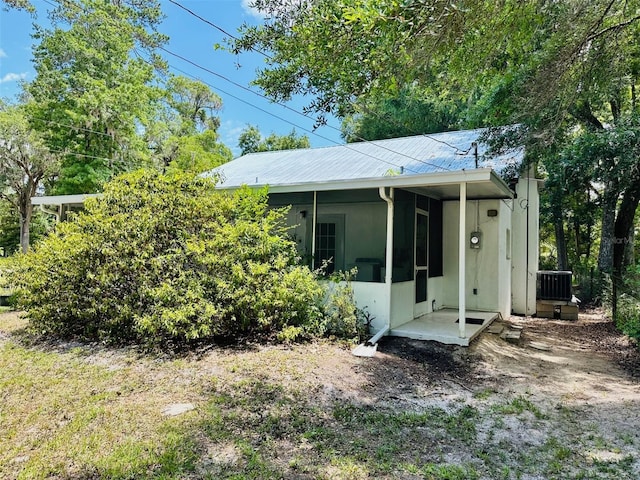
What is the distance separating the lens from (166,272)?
575 cm

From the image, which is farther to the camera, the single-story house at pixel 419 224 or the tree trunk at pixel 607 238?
the tree trunk at pixel 607 238

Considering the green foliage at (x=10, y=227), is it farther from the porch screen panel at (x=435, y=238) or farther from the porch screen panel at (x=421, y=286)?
the porch screen panel at (x=421, y=286)

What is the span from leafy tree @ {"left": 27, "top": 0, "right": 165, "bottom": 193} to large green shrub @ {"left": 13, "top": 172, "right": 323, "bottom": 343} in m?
13.8

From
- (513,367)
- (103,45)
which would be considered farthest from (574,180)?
(103,45)

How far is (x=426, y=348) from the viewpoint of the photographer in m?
5.88

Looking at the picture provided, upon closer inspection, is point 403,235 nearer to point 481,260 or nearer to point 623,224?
point 481,260

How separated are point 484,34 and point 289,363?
451 cm

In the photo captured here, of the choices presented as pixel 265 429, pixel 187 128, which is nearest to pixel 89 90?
pixel 187 128

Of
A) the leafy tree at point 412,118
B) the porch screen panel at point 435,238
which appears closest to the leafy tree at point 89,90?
the leafy tree at point 412,118

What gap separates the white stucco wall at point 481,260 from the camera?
27.6 ft

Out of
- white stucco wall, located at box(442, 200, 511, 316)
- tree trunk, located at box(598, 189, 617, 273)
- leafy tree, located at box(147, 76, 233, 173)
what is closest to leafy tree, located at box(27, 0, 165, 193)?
leafy tree, located at box(147, 76, 233, 173)

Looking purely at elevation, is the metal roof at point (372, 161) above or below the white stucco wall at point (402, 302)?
above

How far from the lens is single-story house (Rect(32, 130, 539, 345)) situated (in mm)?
6363

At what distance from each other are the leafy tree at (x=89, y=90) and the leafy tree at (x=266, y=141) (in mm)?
10751
